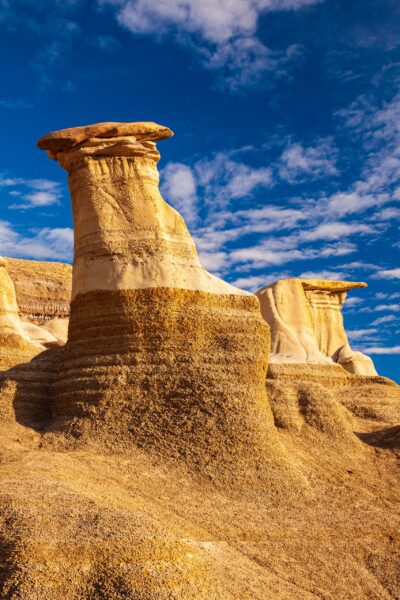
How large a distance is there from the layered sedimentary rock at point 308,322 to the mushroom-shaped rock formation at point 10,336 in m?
9.98

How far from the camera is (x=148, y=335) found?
43.8 ft

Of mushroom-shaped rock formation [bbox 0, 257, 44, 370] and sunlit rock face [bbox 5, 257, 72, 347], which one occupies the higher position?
sunlit rock face [bbox 5, 257, 72, 347]

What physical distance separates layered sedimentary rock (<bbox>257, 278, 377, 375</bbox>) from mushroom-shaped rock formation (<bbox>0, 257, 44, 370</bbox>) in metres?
9.98

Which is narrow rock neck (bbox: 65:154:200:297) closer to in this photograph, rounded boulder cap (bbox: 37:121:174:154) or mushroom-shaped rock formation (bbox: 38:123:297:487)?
mushroom-shaped rock formation (bbox: 38:123:297:487)

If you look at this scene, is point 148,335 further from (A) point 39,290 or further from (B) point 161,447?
(A) point 39,290

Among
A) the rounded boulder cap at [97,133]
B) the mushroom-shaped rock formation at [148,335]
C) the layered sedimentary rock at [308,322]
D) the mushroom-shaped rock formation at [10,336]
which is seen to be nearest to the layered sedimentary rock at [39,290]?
the layered sedimentary rock at [308,322]

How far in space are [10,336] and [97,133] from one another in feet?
27.5

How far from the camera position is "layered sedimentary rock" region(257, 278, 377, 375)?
29609 millimetres

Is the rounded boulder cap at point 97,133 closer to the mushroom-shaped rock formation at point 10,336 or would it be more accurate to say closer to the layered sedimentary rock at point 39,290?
the mushroom-shaped rock formation at point 10,336

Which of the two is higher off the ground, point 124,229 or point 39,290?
point 39,290

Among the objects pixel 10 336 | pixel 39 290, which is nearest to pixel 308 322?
pixel 10 336

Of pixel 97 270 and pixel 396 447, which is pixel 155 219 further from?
pixel 396 447

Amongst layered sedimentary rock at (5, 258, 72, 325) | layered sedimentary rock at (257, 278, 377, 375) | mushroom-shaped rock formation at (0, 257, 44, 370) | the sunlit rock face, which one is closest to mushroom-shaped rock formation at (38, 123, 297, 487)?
mushroom-shaped rock formation at (0, 257, 44, 370)

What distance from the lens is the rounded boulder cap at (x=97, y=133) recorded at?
1477 cm
